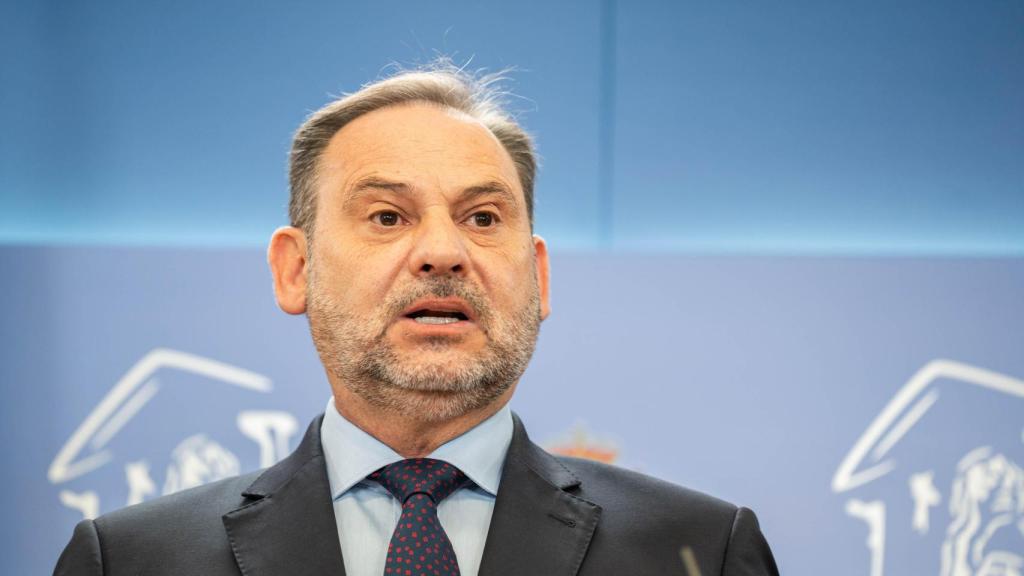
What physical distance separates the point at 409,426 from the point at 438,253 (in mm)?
233

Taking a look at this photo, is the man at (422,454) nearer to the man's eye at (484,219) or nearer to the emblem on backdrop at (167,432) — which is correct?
the man's eye at (484,219)

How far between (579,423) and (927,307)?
2.73 feet

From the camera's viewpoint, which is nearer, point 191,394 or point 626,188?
point 191,394

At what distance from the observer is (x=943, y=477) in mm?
2543

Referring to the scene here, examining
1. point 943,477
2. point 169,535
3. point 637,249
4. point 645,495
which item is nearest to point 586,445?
point 637,249

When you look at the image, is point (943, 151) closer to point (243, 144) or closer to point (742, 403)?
point (742, 403)

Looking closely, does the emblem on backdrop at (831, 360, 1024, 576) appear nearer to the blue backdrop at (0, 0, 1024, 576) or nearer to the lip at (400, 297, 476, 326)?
the blue backdrop at (0, 0, 1024, 576)

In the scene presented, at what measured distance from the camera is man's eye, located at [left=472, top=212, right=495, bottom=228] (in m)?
1.51

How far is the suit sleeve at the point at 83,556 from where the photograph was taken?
55.3 inches

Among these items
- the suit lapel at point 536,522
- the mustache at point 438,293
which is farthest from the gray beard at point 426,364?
the suit lapel at point 536,522

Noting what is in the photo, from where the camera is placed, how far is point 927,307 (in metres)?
2.58

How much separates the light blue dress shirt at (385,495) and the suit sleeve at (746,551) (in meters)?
0.30

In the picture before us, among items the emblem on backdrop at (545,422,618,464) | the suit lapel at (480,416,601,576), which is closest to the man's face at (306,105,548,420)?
the suit lapel at (480,416,601,576)

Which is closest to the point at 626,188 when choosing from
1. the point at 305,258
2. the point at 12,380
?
the point at 305,258
